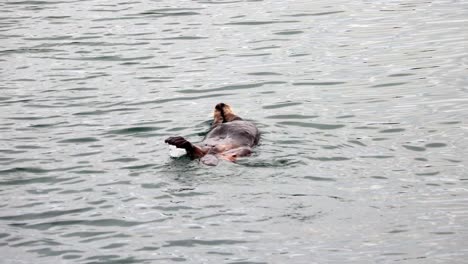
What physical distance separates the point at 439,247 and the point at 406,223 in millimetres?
529

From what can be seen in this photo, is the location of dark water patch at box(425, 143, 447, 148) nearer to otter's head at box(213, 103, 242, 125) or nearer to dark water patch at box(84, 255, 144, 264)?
otter's head at box(213, 103, 242, 125)

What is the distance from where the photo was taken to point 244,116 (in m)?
12.1

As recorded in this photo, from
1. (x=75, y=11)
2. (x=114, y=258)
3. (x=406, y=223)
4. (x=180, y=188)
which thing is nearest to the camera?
(x=114, y=258)

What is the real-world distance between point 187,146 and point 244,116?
2.78 metres

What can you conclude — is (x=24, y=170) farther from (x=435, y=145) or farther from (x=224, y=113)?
(x=435, y=145)

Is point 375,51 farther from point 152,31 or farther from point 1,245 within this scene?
point 1,245

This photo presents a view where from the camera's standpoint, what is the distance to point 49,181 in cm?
966

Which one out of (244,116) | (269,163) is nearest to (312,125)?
(244,116)

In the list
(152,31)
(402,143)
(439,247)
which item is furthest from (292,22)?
(439,247)

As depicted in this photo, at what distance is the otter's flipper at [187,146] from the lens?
9.38m

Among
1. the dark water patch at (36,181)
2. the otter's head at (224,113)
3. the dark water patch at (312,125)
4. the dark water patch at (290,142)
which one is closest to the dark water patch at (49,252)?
the dark water patch at (36,181)

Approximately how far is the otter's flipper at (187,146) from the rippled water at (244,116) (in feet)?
0.37

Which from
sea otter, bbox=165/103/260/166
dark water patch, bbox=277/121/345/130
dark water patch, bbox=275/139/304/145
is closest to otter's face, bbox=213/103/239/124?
sea otter, bbox=165/103/260/166

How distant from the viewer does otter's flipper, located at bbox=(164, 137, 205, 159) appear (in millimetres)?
9383
